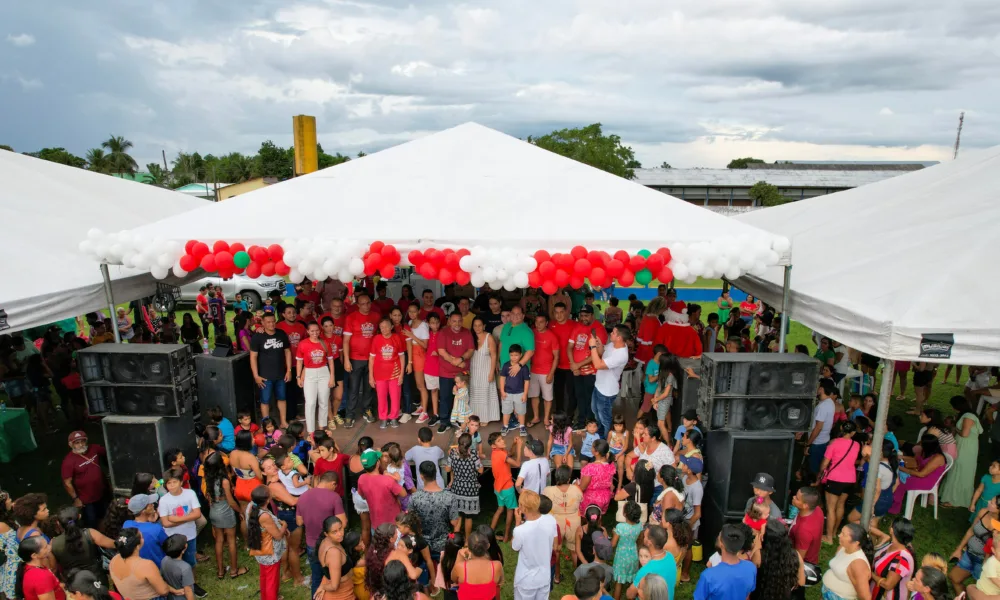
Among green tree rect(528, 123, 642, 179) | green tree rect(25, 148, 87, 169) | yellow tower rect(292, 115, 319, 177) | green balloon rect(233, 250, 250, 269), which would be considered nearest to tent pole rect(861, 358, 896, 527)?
green balloon rect(233, 250, 250, 269)

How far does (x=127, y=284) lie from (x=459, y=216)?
3.97 meters

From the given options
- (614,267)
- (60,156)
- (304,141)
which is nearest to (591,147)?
(304,141)

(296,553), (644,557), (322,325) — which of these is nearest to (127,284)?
(322,325)

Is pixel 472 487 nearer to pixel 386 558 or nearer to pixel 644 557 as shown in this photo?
pixel 386 558

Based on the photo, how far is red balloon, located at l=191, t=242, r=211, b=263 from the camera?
5.83 metres

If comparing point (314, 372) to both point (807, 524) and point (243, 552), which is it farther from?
point (807, 524)

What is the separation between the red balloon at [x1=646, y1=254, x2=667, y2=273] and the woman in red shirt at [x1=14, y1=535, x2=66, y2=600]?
5286mm

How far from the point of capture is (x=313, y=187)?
7027 mm

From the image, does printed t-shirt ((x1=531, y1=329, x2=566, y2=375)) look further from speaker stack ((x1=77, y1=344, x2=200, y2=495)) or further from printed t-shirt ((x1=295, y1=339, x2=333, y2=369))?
speaker stack ((x1=77, y1=344, x2=200, y2=495))

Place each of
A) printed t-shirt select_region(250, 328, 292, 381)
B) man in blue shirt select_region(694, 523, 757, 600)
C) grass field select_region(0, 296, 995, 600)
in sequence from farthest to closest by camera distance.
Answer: printed t-shirt select_region(250, 328, 292, 381), grass field select_region(0, 296, 995, 600), man in blue shirt select_region(694, 523, 757, 600)

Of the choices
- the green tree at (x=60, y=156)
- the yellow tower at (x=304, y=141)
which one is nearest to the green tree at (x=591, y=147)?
the yellow tower at (x=304, y=141)

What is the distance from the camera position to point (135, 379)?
5.66 m

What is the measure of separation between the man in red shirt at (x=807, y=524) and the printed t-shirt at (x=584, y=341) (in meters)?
2.63

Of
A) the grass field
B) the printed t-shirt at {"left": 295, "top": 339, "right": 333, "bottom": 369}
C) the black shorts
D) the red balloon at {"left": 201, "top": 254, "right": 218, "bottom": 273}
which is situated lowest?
the grass field
